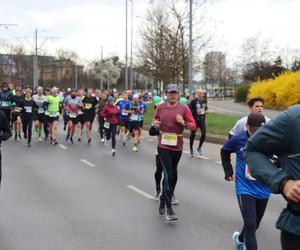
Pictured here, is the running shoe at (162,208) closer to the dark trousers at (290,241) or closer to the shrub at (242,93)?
the dark trousers at (290,241)

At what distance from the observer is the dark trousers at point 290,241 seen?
2785mm

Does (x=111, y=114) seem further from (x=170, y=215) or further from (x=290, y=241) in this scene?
(x=290, y=241)

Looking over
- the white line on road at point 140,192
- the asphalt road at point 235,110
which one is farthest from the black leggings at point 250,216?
the asphalt road at point 235,110

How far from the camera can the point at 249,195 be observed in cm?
513

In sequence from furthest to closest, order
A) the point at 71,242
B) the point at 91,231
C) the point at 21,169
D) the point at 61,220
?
the point at 21,169 < the point at 61,220 < the point at 91,231 < the point at 71,242

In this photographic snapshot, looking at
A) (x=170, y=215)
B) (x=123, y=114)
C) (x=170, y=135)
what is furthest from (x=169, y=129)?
(x=123, y=114)

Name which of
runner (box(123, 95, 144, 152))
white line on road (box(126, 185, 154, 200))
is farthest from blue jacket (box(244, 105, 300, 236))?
runner (box(123, 95, 144, 152))

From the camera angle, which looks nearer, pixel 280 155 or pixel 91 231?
pixel 280 155

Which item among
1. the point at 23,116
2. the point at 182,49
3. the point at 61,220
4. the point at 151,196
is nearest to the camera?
the point at 61,220

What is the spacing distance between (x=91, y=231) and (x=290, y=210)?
4107 millimetres

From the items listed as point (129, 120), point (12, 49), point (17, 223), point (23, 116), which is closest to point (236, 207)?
point (17, 223)

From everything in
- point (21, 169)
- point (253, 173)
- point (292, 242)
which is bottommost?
point (21, 169)

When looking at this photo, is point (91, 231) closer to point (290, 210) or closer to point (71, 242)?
point (71, 242)

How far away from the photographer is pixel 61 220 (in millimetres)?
7152
